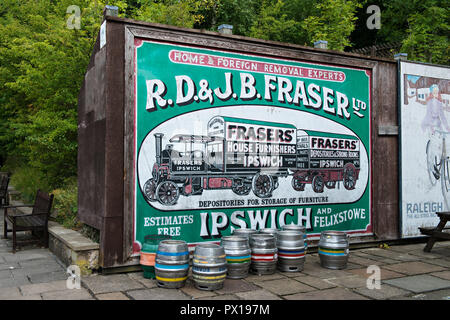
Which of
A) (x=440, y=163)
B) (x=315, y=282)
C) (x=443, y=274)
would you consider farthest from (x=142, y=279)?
(x=440, y=163)

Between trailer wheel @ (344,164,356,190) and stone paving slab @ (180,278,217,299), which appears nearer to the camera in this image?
stone paving slab @ (180,278,217,299)

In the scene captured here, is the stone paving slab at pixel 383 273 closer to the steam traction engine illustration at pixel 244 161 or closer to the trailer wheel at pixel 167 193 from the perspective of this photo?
the steam traction engine illustration at pixel 244 161

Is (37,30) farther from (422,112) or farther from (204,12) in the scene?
(422,112)

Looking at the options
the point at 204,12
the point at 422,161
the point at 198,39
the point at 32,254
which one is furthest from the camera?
the point at 204,12

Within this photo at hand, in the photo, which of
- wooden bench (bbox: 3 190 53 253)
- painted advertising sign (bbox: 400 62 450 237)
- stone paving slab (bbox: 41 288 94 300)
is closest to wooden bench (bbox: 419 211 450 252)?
painted advertising sign (bbox: 400 62 450 237)

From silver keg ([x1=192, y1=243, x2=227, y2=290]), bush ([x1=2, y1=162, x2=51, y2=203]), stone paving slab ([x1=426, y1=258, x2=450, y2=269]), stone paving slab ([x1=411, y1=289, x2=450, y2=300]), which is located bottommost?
stone paving slab ([x1=426, y1=258, x2=450, y2=269])

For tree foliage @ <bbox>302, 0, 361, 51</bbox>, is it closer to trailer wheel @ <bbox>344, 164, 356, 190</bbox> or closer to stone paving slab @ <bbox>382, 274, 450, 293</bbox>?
trailer wheel @ <bbox>344, 164, 356, 190</bbox>

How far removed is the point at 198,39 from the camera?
6.39 m

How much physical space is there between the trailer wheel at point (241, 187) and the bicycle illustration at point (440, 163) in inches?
172

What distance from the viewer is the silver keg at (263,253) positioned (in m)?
5.62

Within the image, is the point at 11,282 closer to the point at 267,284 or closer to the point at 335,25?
the point at 267,284

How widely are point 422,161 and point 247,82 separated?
4.36 meters

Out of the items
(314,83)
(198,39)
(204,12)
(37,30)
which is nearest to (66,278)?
(198,39)

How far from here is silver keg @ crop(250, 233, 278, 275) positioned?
18.4 ft
